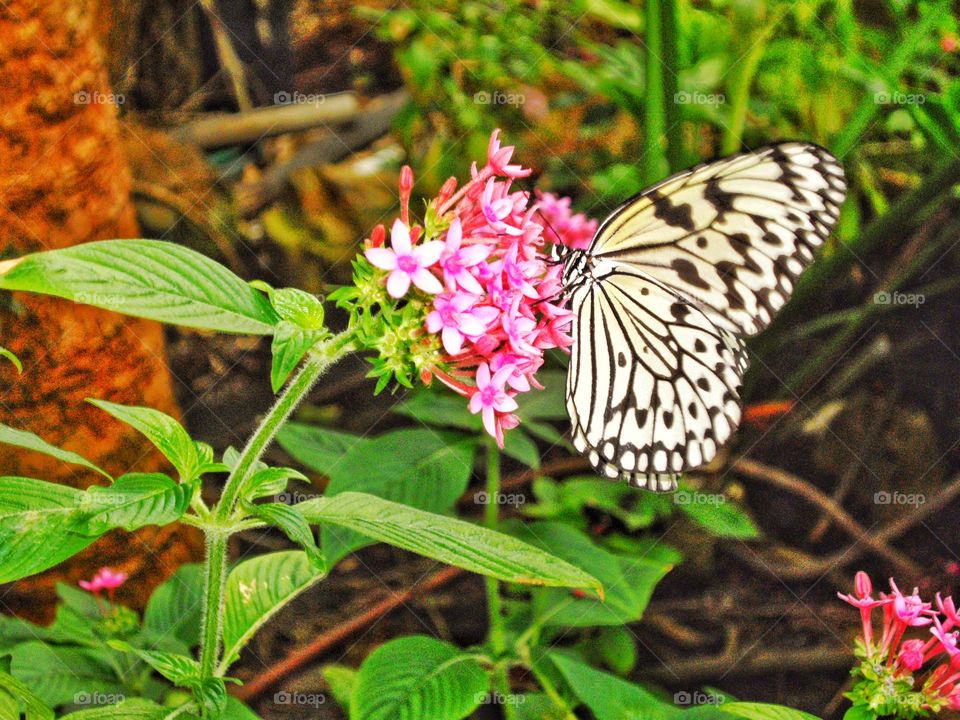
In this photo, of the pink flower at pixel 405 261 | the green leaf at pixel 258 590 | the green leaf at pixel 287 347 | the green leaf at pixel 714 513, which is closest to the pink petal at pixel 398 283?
the pink flower at pixel 405 261

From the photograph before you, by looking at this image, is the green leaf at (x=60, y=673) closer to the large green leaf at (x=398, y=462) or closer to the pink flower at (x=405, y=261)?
the large green leaf at (x=398, y=462)

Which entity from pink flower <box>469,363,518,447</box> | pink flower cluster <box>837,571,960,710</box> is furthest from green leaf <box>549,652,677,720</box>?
pink flower <box>469,363,518,447</box>

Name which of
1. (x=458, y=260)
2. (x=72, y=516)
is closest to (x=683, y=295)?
(x=458, y=260)

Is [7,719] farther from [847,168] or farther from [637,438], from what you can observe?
[847,168]

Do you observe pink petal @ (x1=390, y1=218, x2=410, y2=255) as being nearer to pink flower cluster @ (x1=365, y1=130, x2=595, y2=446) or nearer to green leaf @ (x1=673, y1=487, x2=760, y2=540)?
pink flower cluster @ (x1=365, y1=130, x2=595, y2=446)

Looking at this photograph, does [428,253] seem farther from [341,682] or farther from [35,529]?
[341,682]

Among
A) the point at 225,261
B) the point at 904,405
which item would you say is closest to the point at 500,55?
the point at 225,261
